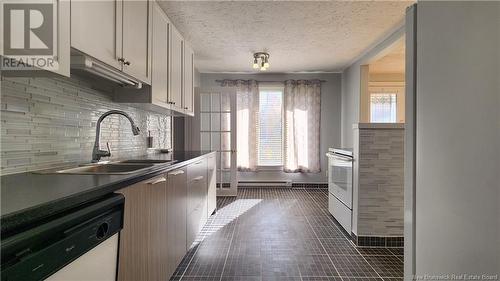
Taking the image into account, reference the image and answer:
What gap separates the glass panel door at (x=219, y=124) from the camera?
4.65 meters

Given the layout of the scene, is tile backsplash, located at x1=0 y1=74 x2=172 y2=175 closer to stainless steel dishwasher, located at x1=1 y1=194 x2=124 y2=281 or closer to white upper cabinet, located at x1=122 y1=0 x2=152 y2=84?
white upper cabinet, located at x1=122 y1=0 x2=152 y2=84

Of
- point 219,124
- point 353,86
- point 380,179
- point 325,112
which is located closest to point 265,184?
point 219,124

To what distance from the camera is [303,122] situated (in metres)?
5.33

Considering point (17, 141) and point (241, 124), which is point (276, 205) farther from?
point (17, 141)

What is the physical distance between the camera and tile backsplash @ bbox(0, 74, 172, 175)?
1222 millimetres

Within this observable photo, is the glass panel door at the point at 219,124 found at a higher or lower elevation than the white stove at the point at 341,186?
higher

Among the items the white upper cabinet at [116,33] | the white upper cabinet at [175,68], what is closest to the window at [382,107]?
the white upper cabinet at [175,68]

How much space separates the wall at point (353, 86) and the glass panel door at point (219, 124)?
82.2 inches

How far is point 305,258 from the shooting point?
2256mm

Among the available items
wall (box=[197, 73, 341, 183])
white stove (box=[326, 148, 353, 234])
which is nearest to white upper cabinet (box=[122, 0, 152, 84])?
white stove (box=[326, 148, 353, 234])

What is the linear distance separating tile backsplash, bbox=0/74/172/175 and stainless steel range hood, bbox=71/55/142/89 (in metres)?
0.21

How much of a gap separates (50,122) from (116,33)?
641 millimetres

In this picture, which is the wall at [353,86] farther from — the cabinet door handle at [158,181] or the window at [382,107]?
the cabinet door handle at [158,181]

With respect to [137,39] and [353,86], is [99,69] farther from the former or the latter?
[353,86]
